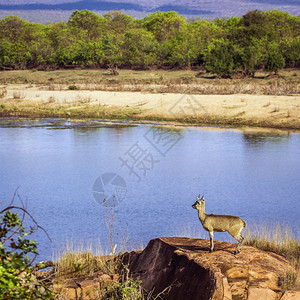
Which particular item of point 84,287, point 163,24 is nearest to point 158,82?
A: point 84,287

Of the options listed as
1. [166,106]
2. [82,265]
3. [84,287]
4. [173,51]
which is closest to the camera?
[84,287]

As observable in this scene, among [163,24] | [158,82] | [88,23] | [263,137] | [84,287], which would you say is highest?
[163,24]

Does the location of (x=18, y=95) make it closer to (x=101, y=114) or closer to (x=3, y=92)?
(x=3, y=92)

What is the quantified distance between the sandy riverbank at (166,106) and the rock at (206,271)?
1723 cm

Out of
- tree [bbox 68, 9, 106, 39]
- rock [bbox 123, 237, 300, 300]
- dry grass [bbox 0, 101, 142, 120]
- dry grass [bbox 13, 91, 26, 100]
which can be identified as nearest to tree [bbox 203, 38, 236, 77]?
dry grass [bbox 0, 101, 142, 120]

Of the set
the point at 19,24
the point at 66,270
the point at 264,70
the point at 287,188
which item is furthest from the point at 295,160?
the point at 19,24

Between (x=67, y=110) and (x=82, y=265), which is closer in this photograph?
(x=82, y=265)

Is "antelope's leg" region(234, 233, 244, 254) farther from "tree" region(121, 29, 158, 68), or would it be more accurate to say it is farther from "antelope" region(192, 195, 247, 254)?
"tree" region(121, 29, 158, 68)

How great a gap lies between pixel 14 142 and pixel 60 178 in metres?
6.11

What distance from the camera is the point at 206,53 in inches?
1788

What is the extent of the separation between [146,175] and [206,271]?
10314mm

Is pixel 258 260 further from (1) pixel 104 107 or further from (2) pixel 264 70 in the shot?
(2) pixel 264 70

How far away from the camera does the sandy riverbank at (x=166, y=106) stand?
79.2 ft

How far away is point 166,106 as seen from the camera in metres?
26.7
